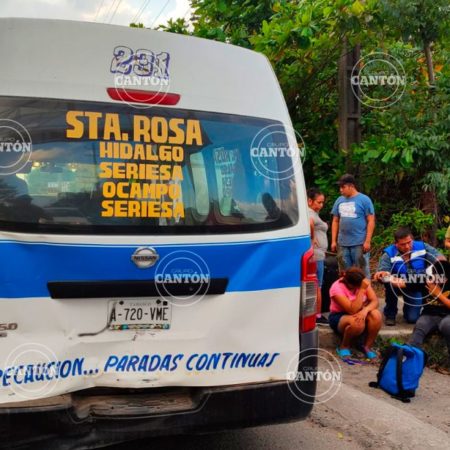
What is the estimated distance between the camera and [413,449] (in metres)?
3.53

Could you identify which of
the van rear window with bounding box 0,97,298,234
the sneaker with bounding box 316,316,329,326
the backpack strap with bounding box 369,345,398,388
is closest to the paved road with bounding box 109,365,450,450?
the backpack strap with bounding box 369,345,398,388

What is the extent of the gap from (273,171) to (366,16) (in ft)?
19.3

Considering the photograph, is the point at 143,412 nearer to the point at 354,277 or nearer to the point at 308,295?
the point at 308,295

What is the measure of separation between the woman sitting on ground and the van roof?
280 centimetres

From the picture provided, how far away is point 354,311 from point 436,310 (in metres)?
0.79

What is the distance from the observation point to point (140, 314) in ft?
9.04

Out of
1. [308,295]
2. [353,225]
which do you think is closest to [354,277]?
[353,225]

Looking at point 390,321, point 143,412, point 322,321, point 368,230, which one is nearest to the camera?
point 143,412

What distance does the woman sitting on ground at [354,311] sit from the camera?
554 centimetres

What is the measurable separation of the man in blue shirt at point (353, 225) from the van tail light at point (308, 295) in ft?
12.8

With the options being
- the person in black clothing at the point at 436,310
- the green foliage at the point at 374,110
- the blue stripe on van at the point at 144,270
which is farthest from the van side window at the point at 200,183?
the green foliage at the point at 374,110

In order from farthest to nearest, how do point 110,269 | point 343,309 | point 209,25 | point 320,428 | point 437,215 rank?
point 209,25
point 437,215
point 343,309
point 320,428
point 110,269

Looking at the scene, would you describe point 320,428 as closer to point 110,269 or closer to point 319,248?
point 110,269

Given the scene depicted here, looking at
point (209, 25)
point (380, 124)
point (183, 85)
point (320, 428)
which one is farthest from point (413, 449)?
point (209, 25)
